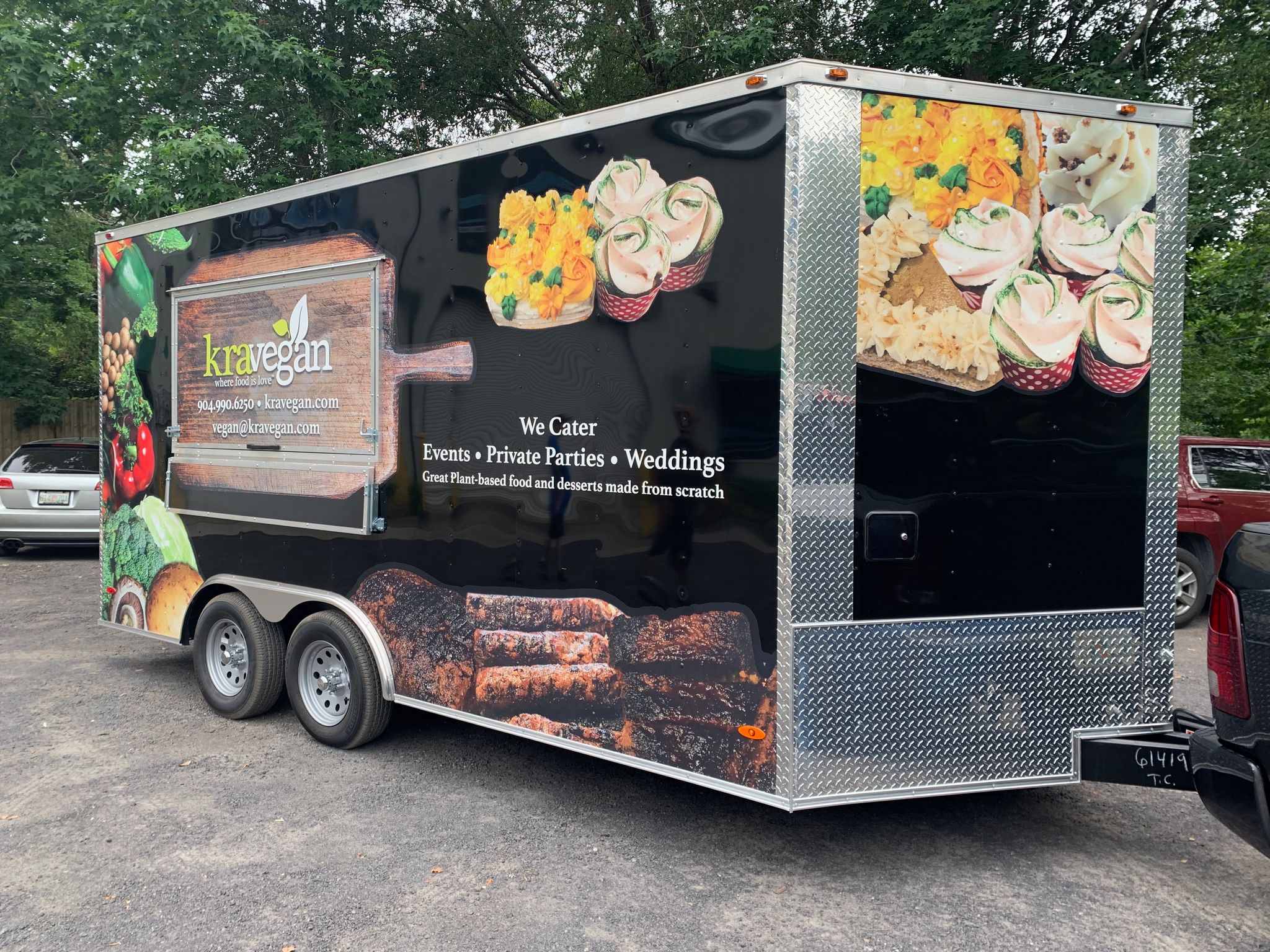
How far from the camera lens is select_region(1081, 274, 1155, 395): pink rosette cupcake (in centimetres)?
410

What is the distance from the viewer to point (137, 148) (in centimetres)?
1246

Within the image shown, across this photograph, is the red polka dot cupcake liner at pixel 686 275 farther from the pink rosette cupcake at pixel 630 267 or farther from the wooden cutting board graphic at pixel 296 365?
the wooden cutting board graphic at pixel 296 365

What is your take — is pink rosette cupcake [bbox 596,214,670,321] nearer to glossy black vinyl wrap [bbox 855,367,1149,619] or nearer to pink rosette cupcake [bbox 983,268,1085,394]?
glossy black vinyl wrap [bbox 855,367,1149,619]

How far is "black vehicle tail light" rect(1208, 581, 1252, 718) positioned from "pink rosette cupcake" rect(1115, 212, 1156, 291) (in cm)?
141

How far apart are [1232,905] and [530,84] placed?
48.8ft

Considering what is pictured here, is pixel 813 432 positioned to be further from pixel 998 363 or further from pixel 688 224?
pixel 688 224

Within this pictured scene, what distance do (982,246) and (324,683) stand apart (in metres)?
4.12

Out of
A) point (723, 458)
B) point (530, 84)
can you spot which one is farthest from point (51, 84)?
point (723, 458)

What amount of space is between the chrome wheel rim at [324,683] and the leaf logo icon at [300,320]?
1.71 meters

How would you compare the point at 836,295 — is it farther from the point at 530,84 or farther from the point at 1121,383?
the point at 530,84

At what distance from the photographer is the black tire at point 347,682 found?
5352mm

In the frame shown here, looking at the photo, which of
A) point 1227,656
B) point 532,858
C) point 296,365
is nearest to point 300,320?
point 296,365

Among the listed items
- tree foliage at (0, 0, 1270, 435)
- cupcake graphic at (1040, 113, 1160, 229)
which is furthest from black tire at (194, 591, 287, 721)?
tree foliage at (0, 0, 1270, 435)

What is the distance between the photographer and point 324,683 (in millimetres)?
5711
